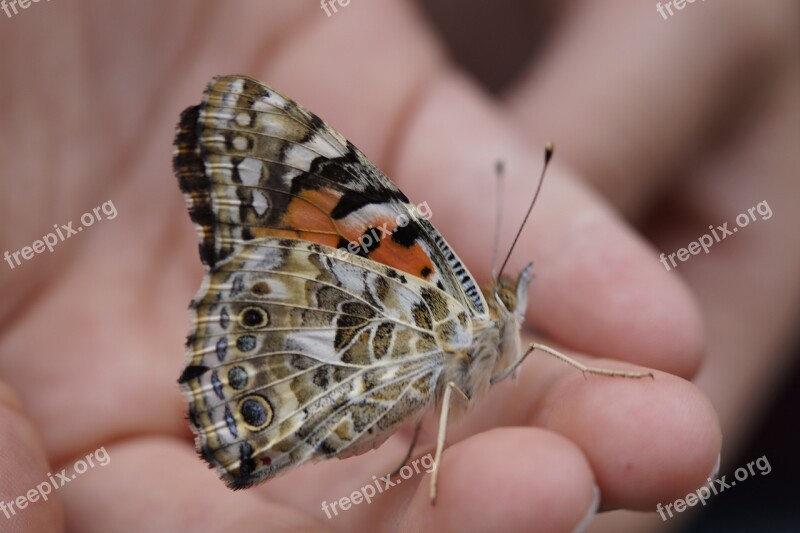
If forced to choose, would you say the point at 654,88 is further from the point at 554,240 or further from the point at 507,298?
the point at 507,298

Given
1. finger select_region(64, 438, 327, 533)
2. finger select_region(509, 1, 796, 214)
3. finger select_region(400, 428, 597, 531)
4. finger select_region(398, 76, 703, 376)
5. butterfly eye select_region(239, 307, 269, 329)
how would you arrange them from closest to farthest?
finger select_region(400, 428, 597, 531) < butterfly eye select_region(239, 307, 269, 329) < finger select_region(64, 438, 327, 533) < finger select_region(398, 76, 703, 376) < finger select_region(509, 1, 796, 214)

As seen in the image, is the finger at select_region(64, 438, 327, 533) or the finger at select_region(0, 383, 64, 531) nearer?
the finger at select_region(0, 383, 64, 531)

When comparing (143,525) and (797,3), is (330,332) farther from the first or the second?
(797,3)

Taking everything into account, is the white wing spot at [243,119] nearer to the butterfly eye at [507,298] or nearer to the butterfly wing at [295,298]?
the butterfly wing at [295,298]

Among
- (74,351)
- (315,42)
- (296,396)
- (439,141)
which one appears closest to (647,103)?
(439,141)

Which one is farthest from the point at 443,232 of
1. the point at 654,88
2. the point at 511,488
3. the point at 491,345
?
the point at 654,88

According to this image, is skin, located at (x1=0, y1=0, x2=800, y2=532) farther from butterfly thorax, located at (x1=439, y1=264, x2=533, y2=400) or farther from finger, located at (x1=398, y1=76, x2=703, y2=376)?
butterfly thorax, located at (x1=439, y1=264, x2=533, y2=400)

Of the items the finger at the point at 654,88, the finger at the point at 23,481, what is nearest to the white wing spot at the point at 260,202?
the finger at the point at 23,481

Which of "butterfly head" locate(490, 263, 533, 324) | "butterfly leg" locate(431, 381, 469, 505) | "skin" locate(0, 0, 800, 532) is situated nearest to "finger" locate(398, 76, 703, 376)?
"skin" locate(0, 0, 800, 532)
